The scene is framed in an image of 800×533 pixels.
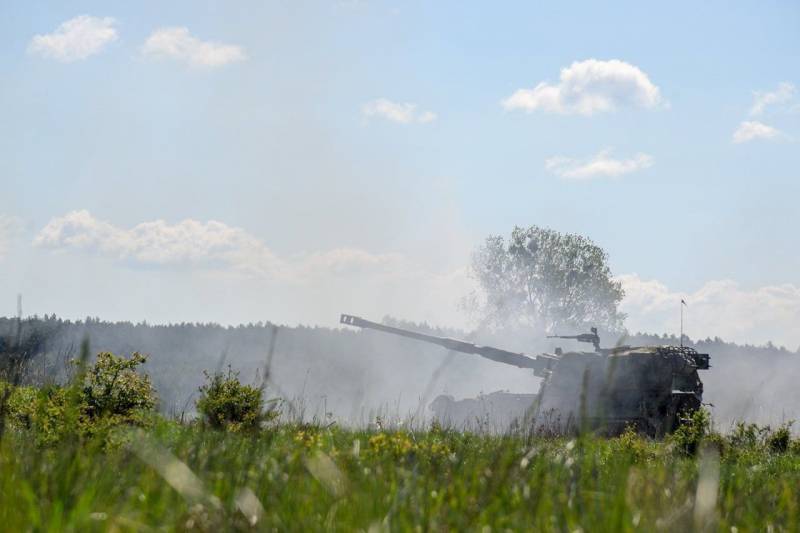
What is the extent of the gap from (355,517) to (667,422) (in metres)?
14.5

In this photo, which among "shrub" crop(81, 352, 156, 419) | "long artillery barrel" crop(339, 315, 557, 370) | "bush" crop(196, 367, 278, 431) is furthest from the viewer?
"long artillery barrel" crop(339, 315, 557, 370)

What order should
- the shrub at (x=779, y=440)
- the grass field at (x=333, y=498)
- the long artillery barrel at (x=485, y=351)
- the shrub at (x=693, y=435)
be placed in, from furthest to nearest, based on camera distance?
the long artillery barrel at (x=485, y=351) < the shrub at (x=779, y=440) < the shrub at (x=693, y=435) < the grass field at (x=333, y=498)

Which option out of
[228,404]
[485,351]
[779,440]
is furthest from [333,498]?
[485,351]

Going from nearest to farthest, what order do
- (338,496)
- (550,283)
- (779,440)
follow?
(338,496), (779,440), (550,283)

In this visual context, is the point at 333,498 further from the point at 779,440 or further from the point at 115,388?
the point at 779,440

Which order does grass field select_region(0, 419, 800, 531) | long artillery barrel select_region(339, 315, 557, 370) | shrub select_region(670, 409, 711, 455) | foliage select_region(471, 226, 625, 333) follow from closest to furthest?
grass field select_region(0, 419, 800, 531), shrub select_region(670, 409, 711, 455), long artillery barrel select_region(339, 315, 557, 370), foliage select_region(471, 226, 625, 333)

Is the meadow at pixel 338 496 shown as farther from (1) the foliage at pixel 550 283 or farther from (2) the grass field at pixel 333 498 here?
(1) the foliage at pixel 550 283

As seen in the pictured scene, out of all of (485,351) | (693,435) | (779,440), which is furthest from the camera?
(485,351)

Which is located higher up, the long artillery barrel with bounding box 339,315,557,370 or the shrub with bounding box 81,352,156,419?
the long artillery barrel with bounding box 339,315,557,370

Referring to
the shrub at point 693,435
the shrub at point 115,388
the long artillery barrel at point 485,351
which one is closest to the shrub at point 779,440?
the shrub at point 693,435

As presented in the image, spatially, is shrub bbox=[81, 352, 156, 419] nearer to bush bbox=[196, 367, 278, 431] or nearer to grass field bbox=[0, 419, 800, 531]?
bush bbox=[196, 367, 278, 431]

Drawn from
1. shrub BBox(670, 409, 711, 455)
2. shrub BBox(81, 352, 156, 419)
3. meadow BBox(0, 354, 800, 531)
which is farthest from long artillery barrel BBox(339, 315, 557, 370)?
meadow BBox(0, 354, 800, 531)

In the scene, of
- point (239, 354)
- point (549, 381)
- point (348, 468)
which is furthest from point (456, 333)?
point (348, 468)

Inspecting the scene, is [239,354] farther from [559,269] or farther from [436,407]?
[436,407]
